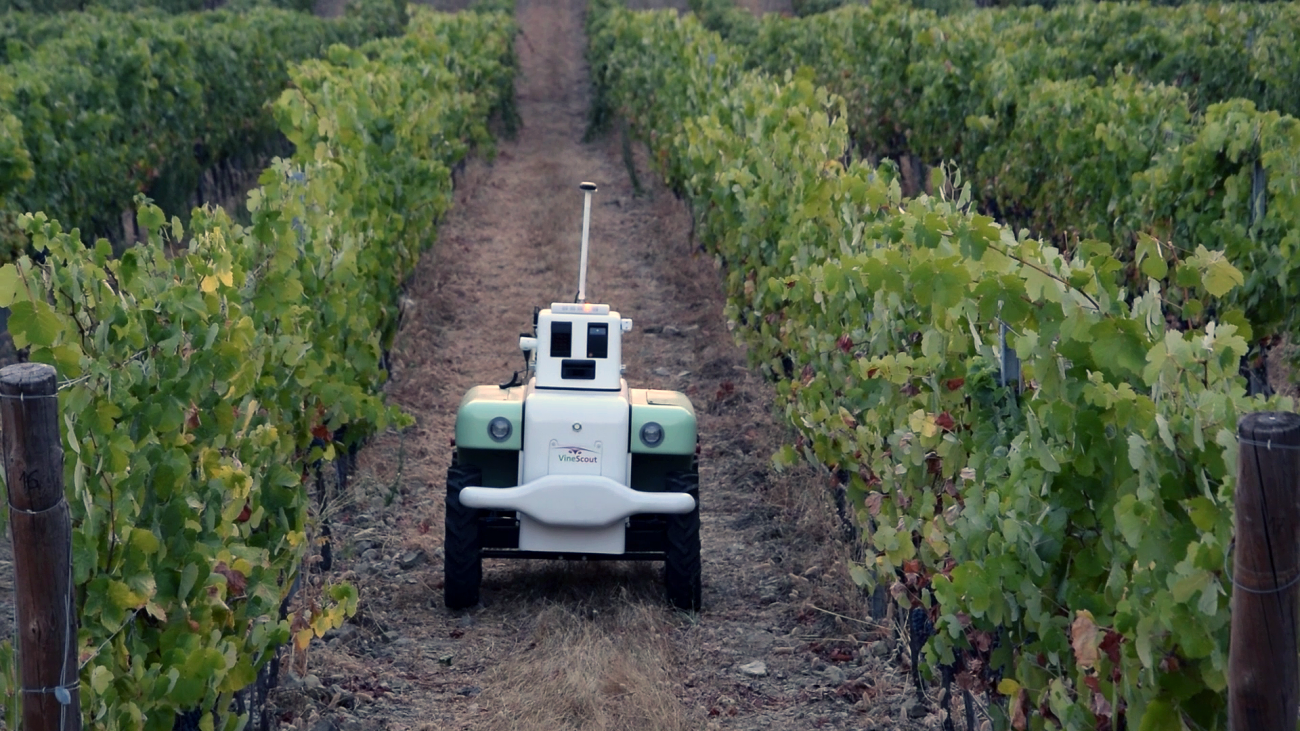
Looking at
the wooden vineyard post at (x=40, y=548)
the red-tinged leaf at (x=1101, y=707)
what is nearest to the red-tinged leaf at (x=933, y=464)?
the red-tinged leaf at (x=1101, y=707)

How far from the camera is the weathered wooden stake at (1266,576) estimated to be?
204 cm

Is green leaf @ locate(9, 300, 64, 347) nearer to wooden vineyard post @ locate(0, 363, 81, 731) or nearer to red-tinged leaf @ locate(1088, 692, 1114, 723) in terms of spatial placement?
wooden vineyard post @ locate(0, 363, 81, 731)

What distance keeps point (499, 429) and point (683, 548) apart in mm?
915

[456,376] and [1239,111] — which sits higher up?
[1239,111]

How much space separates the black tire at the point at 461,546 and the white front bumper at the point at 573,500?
0.47 feet

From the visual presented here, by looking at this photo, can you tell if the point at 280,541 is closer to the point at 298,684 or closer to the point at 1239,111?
the point at 298,684

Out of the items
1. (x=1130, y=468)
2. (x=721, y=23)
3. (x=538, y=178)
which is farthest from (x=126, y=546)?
(x=721, y=23)

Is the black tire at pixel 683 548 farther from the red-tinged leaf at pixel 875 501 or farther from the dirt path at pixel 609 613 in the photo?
the red-tinged leaf at pixel 875 501

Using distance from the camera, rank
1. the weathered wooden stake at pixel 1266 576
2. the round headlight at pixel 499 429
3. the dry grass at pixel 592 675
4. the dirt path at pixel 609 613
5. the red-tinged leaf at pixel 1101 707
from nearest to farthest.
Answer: the weathered wooden stake at pixel 1266 576
the red-tinged leaf at pixel 1101 707
the dry grass at pixel 592 675
the dirt path at pixel 609 613
the round headlight at pixel 499 429

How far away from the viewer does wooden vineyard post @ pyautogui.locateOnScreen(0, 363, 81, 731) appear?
2.52 metres

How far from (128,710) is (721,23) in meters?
36.2

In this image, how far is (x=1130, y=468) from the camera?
2.92 metres

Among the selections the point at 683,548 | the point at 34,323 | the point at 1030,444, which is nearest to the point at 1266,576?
the point at 1030,444

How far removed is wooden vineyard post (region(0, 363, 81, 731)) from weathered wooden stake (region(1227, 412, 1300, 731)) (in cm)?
212
